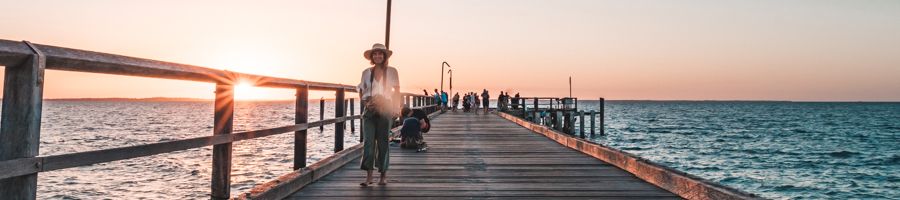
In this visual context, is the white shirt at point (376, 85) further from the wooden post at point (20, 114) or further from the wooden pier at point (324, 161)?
the wooden post at point (20, 114)

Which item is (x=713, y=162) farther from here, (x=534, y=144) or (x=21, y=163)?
(x=21, y=163)

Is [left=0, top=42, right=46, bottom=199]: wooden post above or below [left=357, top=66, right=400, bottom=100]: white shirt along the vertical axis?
below

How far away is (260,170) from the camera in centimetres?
1925

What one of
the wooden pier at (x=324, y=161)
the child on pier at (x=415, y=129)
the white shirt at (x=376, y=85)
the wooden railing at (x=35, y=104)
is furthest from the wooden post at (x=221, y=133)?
the child on pier at (x=415, y=129)

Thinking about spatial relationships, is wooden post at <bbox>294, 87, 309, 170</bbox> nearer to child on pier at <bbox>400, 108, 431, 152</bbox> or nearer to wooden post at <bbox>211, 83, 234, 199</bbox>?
wooden post at <bbox>211, 83, 234, 199</bbox>

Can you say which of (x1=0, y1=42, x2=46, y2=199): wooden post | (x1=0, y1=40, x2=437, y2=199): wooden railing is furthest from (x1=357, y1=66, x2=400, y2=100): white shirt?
(x1=0, y1=42, x2=46, y2=199): wooden post

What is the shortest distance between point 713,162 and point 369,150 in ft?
79.4

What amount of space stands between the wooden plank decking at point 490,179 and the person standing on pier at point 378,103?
266mm

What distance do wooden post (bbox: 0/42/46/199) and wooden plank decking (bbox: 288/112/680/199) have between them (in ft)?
8.64

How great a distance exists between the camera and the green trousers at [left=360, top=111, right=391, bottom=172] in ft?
18.5

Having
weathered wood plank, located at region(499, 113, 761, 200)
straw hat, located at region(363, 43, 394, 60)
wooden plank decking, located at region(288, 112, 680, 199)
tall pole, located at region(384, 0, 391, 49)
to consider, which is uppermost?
tall pole, located at region(384, 0, 391, 49)

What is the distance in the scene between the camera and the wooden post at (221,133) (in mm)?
4207

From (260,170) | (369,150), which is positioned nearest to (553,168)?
(369,150)

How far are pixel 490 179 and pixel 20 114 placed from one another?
4438 millimetres
